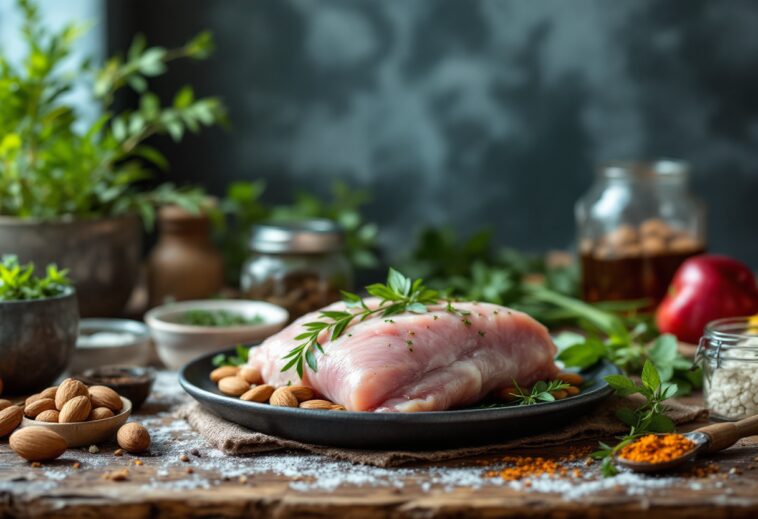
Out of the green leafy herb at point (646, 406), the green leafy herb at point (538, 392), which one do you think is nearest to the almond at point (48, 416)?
the green leafy herb at point (538, 392)

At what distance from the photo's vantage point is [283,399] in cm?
139

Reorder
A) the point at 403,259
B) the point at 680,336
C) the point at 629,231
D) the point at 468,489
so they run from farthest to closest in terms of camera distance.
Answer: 1. the point at 403,259
2. the point at 629,231
3. the point at 680,336
4. the point at 468,489

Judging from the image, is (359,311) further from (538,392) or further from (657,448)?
(657,448)

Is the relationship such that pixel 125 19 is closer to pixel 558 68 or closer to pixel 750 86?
pixel 558 68

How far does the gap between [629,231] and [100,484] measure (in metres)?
1.44

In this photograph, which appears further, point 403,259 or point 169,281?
point 403,259

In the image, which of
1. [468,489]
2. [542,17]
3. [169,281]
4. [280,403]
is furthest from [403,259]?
[468,489]

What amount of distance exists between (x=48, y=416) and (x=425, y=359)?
Result: 545 mm

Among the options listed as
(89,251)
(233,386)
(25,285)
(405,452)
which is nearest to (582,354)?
(405,452)

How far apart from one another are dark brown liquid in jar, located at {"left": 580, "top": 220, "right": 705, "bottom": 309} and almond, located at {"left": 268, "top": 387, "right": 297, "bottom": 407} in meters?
1.08

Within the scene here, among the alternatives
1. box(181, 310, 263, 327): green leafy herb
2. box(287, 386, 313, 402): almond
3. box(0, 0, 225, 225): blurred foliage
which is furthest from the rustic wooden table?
box(0, 0, 225, 225): blurred foliage

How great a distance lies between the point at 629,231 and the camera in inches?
89.5

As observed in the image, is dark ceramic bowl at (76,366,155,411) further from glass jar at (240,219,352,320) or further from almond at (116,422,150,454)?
glass jar at (240,219,352,320)

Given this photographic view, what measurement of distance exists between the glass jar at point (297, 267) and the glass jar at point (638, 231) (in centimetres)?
61
